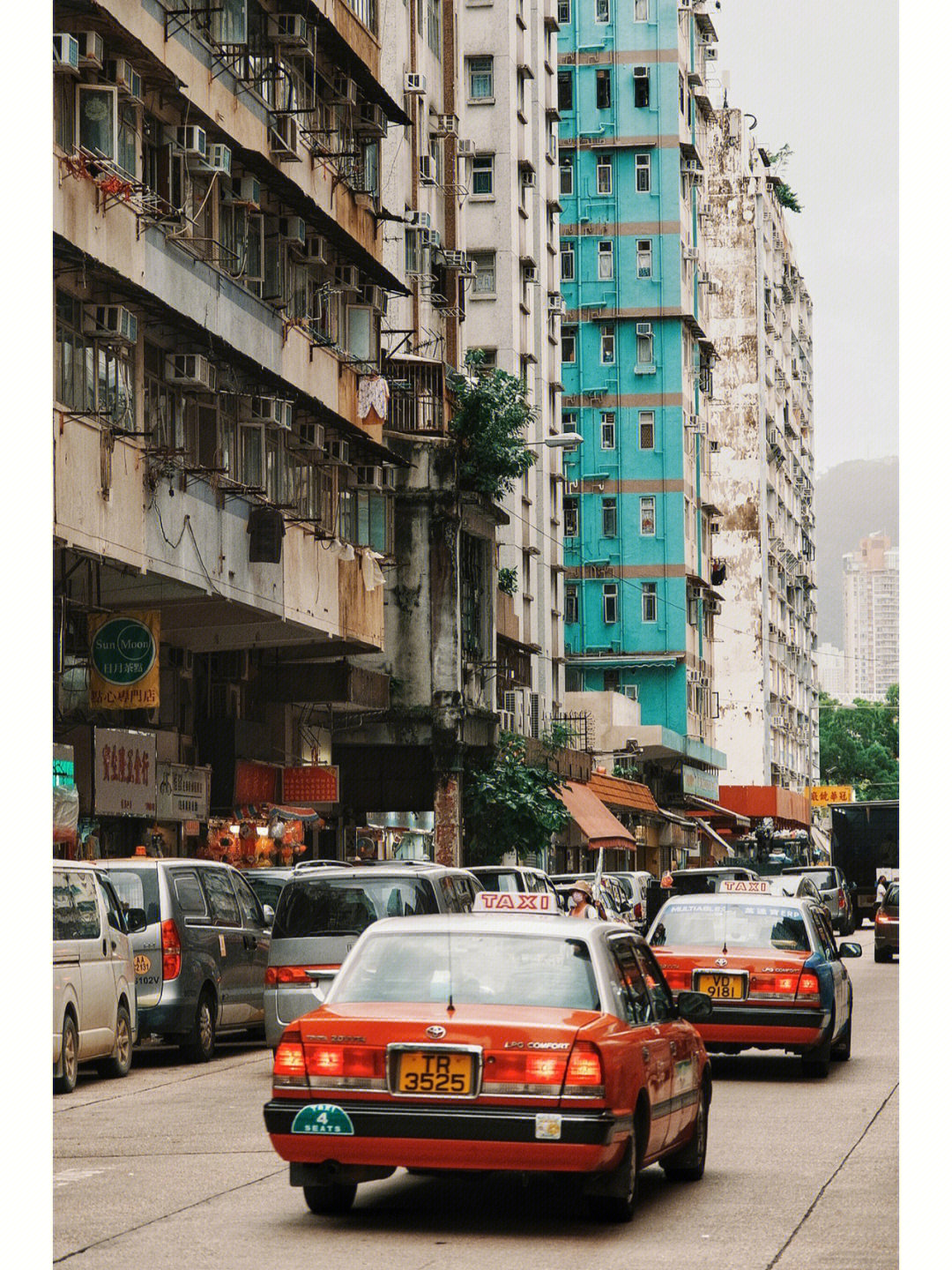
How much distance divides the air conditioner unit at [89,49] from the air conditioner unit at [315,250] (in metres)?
9.03

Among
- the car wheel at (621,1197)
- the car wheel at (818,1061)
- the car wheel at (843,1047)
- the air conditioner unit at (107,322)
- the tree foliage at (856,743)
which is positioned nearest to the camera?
the car wheel at (621,1197)

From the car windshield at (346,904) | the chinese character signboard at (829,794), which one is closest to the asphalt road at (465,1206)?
the car windshield at (346,904)

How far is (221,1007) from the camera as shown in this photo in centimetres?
2055

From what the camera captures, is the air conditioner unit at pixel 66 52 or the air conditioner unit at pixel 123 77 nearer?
the air conditioner unit at pixel 66 52

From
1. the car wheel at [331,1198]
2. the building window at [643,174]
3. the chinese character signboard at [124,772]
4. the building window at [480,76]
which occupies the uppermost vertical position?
the building window at [643,174]

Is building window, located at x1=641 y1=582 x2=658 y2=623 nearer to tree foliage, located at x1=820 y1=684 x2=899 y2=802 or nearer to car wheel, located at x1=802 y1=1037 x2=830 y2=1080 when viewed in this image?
tree foliage, located at x1=820 y1=684 x2=899 y2=802

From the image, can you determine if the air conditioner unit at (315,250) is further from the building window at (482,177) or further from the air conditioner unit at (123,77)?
the building window at (482,177)

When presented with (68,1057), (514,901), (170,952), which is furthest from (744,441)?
(514,901)

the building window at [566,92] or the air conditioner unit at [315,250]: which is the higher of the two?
the building window at [566,92]

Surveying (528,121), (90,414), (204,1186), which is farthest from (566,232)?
(204,1186)

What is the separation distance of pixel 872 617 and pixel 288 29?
134 feet

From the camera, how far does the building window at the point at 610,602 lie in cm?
7819

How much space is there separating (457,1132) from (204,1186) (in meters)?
2.44
